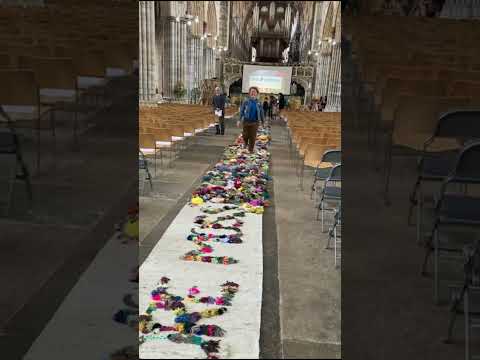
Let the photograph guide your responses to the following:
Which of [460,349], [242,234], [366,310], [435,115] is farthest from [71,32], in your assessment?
[460,349]

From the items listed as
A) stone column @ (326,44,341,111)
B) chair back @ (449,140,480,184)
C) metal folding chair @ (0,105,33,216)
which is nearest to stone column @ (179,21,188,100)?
stone column @ (326,44,341,111)

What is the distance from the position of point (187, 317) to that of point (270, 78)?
90.2 ft

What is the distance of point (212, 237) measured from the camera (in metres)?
3.40

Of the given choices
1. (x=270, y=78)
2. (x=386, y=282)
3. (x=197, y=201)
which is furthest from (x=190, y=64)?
(x=386, y=282)

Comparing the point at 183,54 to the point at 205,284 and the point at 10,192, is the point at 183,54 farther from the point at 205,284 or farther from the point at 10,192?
the point at 10,192

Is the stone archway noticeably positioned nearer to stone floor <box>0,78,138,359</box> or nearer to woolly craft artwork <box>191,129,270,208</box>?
woolly craft artwork <box>191,129,270,208</box>

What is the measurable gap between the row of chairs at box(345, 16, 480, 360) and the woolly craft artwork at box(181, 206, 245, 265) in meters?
1.17

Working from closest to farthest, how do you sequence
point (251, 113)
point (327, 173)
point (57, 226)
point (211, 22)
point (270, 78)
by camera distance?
point (57, 226) < point (327, 173) < point (251, 113) < point (270, 78) < point (211, 22)

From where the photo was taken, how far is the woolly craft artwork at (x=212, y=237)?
2944 mm

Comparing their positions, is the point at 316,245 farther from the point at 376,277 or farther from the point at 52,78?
the point at 52,78

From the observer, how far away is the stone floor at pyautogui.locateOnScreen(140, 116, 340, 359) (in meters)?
2.10

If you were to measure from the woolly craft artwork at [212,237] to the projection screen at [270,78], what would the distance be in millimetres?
24557

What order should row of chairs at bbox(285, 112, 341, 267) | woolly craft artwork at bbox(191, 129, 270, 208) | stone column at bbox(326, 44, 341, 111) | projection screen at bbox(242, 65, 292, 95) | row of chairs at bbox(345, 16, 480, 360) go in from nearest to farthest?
row of chairs at bbox(345, 16, 480, 360) < row of chairs at bbox(285, 112, 341, 267) < woolly craft artwork at bbox(191, 129, 270, 208) < stone column at bbox(326, 44, 341, 111) < projection screen at bbox(242, 65, 292, 95)

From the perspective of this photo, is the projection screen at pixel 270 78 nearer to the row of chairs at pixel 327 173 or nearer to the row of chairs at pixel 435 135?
the row of chairs at pixel 327 173
